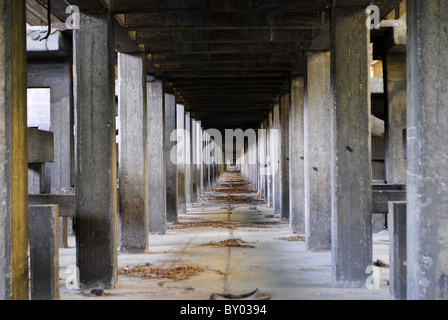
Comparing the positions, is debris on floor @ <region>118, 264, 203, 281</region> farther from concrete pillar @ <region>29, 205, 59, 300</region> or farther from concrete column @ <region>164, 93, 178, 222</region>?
concrete column @ <region>164, 93, 178, 222</region>

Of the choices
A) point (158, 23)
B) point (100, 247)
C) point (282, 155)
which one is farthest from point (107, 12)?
point (282, 155)

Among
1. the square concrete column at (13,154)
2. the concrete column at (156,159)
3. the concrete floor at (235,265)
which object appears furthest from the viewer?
the concrete column at (156,159)

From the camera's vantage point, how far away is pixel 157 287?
729 cm

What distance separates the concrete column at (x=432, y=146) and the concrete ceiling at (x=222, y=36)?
121 inches

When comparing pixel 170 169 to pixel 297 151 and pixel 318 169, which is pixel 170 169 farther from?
pixel 318 169

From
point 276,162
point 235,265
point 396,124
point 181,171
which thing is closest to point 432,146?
point 235,265

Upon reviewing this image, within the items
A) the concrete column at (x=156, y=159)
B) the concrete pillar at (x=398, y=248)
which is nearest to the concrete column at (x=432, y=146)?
the concrete pillar at (x=398, y=248)

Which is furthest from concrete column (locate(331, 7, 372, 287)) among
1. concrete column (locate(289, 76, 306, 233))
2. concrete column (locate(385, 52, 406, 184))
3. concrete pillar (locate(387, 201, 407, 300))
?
concrete column (locate(385, 52, 406, 184))

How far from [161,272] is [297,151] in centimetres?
567

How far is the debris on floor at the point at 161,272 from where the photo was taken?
8.00m

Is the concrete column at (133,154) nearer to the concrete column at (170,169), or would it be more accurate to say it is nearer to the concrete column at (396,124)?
the concrete column at (170,169)

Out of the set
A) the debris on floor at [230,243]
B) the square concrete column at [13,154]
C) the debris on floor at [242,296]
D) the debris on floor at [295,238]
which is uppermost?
the square concrete column at [13,154]

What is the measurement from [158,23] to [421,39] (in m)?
5.37

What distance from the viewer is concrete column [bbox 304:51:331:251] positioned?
10.3 m
